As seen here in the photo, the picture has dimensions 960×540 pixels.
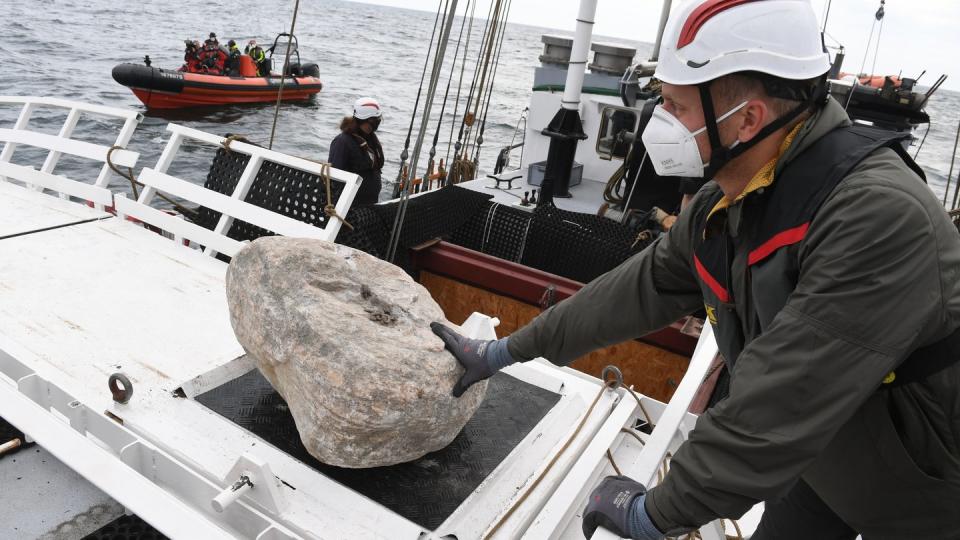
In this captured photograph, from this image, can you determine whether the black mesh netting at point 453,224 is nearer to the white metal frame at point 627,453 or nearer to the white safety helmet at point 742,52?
the white metal frame at point 627,453

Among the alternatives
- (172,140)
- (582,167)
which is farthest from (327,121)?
(172,140)

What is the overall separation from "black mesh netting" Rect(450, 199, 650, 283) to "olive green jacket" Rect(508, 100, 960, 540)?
12.2 ft

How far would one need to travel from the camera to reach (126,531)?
2533 mm

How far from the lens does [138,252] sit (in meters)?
4.52

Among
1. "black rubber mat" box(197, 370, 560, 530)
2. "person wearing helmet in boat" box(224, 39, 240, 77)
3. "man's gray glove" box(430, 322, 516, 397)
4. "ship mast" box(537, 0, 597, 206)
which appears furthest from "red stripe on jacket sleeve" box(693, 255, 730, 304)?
"person wearing helmet in boat" box(224, 39, 240, 77)

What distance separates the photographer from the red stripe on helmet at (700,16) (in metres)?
1.66

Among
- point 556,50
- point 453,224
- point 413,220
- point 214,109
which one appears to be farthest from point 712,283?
point 214,109

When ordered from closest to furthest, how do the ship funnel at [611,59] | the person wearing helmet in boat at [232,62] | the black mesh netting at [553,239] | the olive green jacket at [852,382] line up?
1. the olive green jacket at [852,382]
2. the black mesh netting at [553,239]
3. the ship funnel at [611,59]
4. the person wearing helmet in boat at [232,62]

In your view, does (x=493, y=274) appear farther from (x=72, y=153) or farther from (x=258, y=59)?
(x=258, y=59)

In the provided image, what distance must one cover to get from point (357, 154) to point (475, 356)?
408 centimetres

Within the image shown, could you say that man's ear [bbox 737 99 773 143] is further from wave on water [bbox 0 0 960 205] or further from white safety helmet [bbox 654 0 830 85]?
wave on water [bbox 0 0 960 205]

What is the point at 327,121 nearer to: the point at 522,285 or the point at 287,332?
the point at 522,285

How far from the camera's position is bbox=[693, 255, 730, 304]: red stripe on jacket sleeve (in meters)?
1.88

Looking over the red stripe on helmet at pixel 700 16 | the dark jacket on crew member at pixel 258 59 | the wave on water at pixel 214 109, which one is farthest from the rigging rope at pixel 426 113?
the dark jacket on crew member at pixel 258 59
